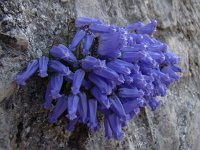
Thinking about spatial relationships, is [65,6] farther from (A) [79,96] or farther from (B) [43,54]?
(A) [79,96]

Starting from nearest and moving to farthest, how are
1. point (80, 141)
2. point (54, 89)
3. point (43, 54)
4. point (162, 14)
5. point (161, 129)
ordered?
1. point (54, 89)
2. point (43, 54)
3. point (80, 141)
4. point (161, 129)
5. point (162, 14)

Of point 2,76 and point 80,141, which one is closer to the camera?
point 2,76

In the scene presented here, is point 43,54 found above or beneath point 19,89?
above

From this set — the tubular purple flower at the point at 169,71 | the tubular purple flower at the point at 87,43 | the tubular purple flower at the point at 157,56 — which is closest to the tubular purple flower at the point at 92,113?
the tubular purple flower at the point at 87,43

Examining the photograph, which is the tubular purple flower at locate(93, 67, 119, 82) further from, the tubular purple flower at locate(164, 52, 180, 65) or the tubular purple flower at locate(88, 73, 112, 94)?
the tubular purple flower at locate(164, 52, 180, 65)

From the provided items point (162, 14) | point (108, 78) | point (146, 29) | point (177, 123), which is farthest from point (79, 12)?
point (177, 123)

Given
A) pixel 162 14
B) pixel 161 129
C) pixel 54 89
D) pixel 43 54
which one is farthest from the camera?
pixel 162 14

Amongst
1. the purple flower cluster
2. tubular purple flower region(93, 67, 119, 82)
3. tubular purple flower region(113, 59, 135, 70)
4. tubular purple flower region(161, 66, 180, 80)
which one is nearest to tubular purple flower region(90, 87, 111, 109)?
the purple flower cluster
